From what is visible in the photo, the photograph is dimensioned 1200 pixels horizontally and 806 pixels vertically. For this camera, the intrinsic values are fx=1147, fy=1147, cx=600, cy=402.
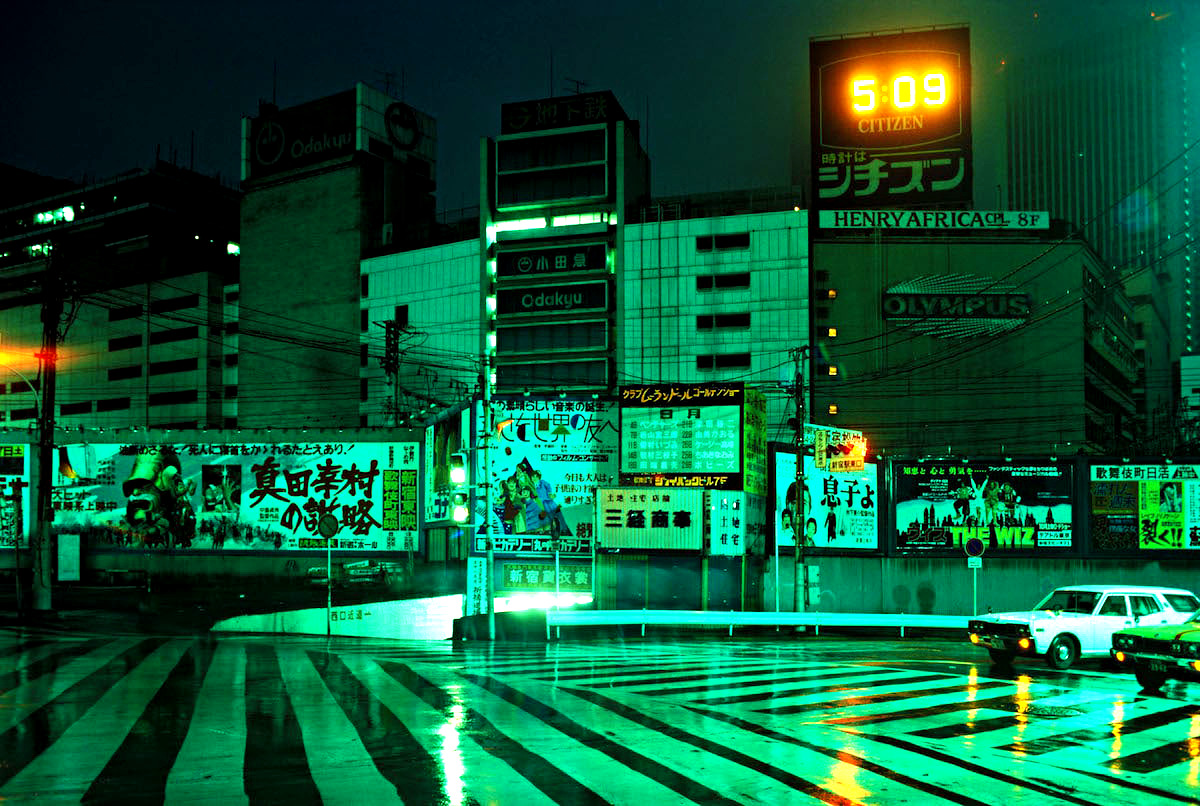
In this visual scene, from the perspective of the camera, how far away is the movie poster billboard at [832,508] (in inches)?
1720

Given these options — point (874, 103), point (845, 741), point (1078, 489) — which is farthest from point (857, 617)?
point (874, 103)

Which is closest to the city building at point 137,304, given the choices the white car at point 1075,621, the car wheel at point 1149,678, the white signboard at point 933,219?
the white signboard at point 933,219

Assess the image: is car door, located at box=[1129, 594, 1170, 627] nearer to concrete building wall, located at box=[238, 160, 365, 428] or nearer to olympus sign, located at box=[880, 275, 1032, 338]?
olympus sign, located at box=[880, 275, 1032, 338]

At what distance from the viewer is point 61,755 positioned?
12.5m

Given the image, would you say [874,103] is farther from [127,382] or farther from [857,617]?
[127,382]

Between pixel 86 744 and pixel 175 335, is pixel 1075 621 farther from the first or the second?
pixel 175 335

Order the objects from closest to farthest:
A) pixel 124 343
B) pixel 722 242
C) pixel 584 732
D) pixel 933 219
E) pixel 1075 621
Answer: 1. pixel 584 732
2. pixel 1075 621
3. pixel 933 219
4. pixel 722 242
5. pixel 124 343

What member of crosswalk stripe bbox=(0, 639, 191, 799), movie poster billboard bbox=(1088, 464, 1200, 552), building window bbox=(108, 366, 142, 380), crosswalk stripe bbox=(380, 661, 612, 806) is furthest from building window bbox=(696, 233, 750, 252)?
crosswalk stripe bbox=(380, 661, 612, 806)

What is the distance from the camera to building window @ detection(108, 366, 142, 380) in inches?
4265

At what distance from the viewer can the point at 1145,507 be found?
42531 millimetres

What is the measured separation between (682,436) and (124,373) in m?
82.0

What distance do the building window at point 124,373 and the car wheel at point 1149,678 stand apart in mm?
103608

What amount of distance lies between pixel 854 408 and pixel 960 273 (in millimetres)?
11507

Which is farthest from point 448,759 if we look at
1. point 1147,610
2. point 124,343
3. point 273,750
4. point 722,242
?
point 124,343
